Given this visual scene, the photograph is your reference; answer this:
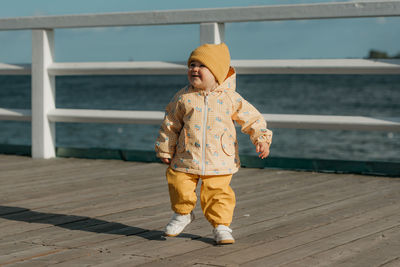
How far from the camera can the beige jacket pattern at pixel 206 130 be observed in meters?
3.15

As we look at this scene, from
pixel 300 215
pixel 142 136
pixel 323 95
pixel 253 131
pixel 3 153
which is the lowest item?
pixel 323 95

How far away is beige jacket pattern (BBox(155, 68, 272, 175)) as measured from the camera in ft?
10.3

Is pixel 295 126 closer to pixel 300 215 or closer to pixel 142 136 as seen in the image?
pixel 300 215

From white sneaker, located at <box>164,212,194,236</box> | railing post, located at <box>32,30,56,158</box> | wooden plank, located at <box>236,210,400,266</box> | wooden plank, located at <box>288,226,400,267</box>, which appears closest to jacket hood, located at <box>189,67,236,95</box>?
white sneaker, located at <box>164,212,194,236</box>

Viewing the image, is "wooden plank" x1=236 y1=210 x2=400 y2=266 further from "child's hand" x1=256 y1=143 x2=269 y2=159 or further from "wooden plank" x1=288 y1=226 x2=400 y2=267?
"child's hand" x1=256 y1=143 x2=269 y2=159

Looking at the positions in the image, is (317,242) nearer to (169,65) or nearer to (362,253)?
(362,253)

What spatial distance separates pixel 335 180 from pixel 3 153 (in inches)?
→ 128

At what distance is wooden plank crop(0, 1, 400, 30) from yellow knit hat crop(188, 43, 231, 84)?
80.4 inches

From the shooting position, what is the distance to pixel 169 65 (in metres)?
5.75

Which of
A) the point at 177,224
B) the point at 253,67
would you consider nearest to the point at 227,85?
the point at 177,224

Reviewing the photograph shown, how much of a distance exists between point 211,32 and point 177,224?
258 cm

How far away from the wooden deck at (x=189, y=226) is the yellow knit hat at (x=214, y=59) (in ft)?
2.49

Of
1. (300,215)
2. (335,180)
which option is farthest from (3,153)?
(300,215)

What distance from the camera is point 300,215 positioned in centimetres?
378
